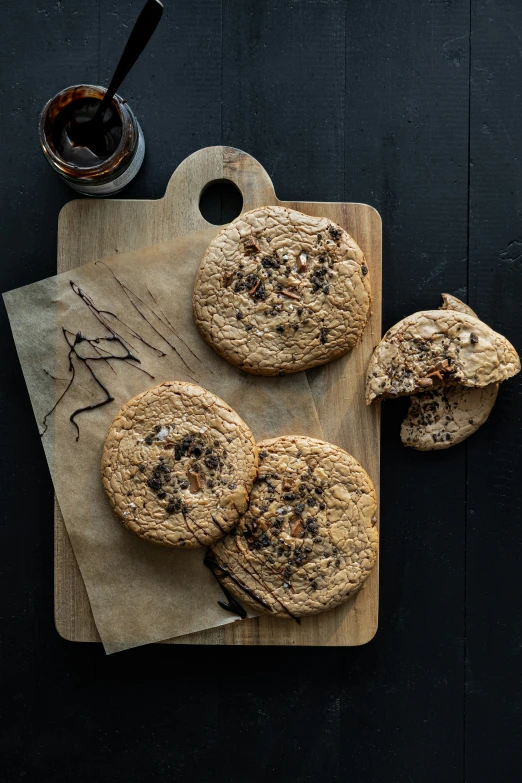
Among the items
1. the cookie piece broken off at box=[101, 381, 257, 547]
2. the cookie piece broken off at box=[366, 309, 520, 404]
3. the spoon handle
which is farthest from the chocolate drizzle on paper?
the cookie piece broken off at box=[366, 309, 520, 404]

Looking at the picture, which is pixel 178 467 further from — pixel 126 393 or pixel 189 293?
pixel 189 293

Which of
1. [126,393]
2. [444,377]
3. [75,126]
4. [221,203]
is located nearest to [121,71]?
[75,126]

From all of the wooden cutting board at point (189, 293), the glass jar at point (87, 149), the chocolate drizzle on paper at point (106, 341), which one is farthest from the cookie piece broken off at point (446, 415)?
the glass jar at point (87, 149)

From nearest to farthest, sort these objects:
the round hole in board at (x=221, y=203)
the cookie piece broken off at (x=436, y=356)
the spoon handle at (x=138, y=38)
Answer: the spoon handle at (x=138, y=38)
the cookie piece broken off at (x=436, y=356)
the round hole in board at (x=221, y=203)

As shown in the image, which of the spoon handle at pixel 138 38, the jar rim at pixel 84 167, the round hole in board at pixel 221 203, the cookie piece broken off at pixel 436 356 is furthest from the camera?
the round hole in board at pixel 221 203

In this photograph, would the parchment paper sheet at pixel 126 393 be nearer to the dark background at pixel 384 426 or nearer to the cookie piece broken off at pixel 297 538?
the cookie piece broken off at pixel 297 538
